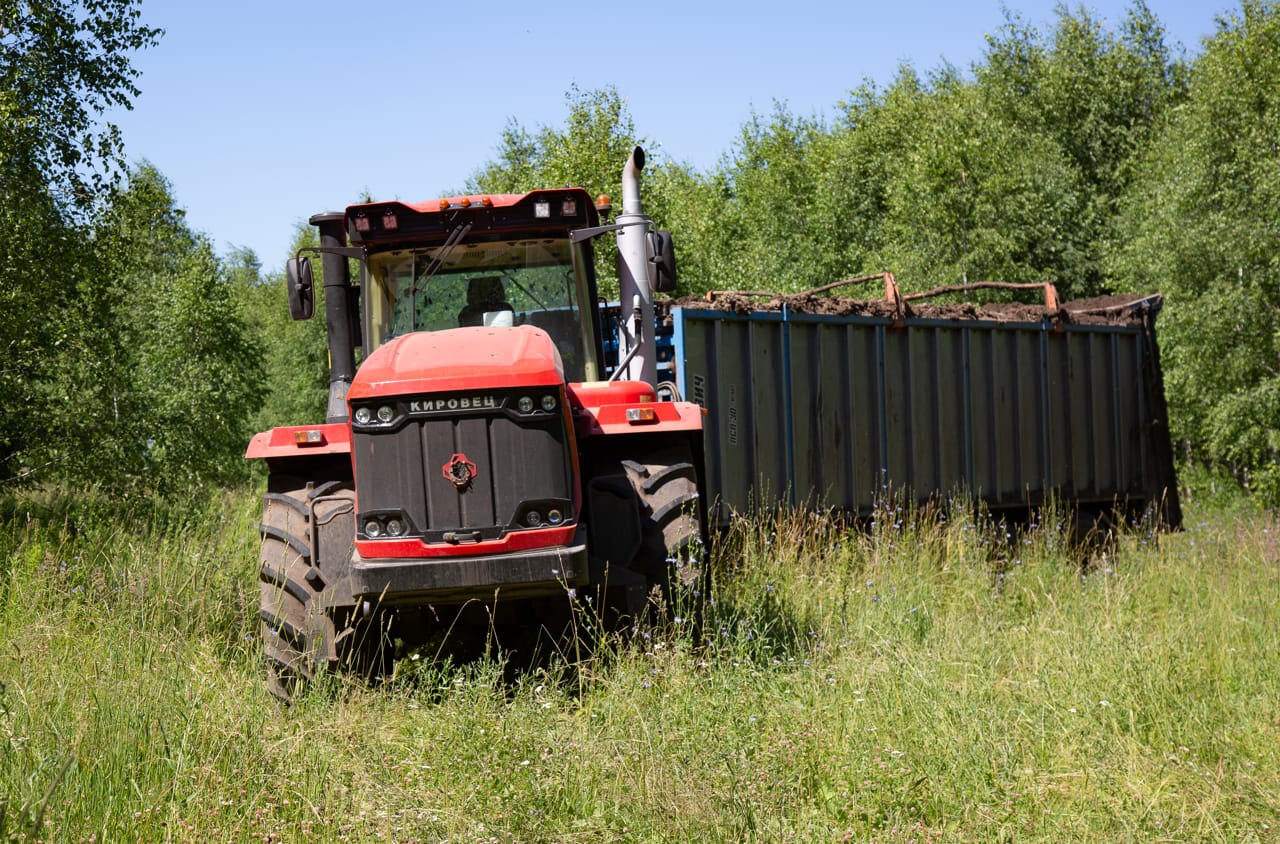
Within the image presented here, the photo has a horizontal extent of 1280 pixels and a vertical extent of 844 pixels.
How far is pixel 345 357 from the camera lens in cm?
654

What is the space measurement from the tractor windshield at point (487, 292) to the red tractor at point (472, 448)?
10mm

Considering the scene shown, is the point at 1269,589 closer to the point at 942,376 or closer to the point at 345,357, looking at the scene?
the point at 942,376

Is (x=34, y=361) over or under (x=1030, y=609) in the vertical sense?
over

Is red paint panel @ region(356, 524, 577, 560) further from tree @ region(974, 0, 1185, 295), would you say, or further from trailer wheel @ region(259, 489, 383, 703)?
tree @ region(974, 0, 1185, 295)

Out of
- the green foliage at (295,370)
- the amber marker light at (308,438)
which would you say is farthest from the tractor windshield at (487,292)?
the green foliage at (295,370)

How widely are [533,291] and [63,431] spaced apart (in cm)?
862

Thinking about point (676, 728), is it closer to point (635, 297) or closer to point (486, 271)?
point (635, 297)

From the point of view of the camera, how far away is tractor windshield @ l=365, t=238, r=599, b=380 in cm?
638

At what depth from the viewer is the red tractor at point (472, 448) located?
5094mm

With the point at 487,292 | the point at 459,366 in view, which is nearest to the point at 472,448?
the point at 459,366


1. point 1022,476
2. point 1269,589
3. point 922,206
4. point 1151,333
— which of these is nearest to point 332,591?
point 1269,589

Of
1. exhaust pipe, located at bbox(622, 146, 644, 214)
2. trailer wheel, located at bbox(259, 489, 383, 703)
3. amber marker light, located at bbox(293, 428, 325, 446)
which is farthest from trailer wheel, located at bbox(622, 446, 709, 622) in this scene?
exhaust pipe, located at bbox(622, 146, 644, 214)

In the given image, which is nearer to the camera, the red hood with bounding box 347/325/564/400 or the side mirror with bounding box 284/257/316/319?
the red hood with bounding box 347/325/564/400

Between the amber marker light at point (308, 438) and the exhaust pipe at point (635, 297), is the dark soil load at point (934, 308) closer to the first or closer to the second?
the exhaust pipe at point (635, 297)
